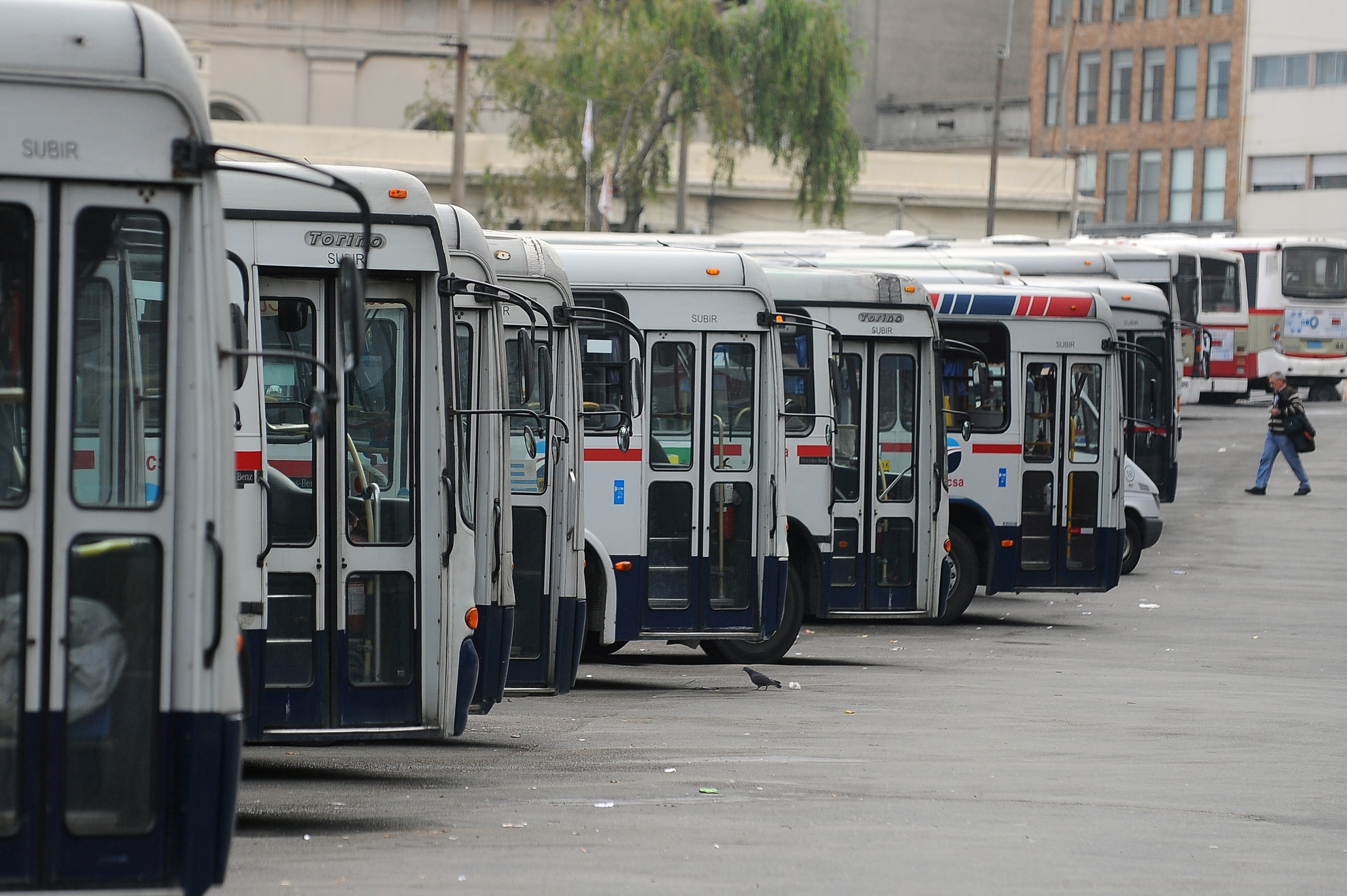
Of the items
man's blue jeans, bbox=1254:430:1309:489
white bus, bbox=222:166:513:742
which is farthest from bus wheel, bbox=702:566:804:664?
man's blue jeans, bbox=1254:430:1309:489

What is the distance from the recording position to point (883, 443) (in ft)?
54.0

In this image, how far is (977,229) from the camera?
54250mm

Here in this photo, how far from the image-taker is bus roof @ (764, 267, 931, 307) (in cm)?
Result: 1614

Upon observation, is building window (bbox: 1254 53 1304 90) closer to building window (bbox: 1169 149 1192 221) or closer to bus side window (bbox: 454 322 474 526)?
building window (bbox: 1169 149 1192 221)

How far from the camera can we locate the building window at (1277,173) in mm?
68625

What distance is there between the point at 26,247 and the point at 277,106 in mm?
51481

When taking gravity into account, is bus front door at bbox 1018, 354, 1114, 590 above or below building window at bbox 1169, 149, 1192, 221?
below

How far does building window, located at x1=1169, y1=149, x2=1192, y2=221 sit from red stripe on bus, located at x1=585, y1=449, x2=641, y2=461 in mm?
60977

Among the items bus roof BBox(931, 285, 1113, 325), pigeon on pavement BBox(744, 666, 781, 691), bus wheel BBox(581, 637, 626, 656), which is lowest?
bus wheel BBox(581, 637, 626, 656)

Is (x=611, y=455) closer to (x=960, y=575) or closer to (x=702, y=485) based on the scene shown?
(x=702, y=485)

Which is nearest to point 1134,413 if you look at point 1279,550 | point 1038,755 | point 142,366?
point 1279,550

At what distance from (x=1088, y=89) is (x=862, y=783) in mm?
67500

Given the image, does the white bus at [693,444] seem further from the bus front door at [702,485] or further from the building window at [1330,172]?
the building window at [1330,172]

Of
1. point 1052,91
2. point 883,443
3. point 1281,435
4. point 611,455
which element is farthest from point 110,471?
point 1052,91
